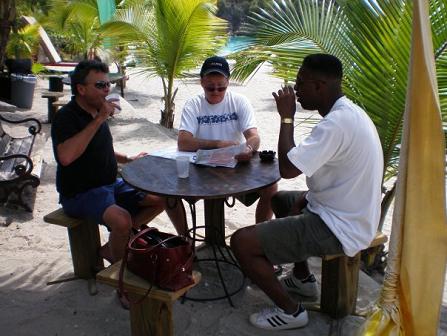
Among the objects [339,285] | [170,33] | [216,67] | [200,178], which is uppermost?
[170,33]

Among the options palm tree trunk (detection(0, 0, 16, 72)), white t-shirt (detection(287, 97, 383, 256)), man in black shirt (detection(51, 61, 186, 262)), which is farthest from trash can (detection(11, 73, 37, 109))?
white t-shirt (detection(287, 97, 383, 256))

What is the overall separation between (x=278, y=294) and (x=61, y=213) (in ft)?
4.75

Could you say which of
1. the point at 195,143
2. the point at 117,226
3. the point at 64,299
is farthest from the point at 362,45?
the point at 64,299

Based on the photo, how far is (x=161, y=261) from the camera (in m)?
2.14

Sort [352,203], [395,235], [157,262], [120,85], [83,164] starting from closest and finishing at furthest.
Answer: [395,235] < [157,262] < [352,203] < [83,164] < [120,85]

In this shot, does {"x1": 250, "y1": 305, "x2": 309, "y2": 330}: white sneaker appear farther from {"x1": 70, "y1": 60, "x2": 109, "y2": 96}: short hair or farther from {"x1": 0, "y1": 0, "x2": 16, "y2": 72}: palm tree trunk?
{"x1": 0, "y1": 0, "x2": 16, "y2": 72}: palm tree trunk

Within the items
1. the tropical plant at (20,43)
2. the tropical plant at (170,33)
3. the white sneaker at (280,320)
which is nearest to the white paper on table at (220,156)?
the white sneaker at (280,320)

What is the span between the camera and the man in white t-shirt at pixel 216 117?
3.53 metres

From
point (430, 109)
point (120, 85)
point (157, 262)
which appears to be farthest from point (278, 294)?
point (120, 85)

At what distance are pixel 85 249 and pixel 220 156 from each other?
1056mm

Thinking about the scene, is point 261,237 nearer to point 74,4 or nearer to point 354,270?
point 354,270

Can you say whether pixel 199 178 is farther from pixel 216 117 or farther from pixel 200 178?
pixel 216 117

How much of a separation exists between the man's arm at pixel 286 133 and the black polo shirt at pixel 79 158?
1181mm

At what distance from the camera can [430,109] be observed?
1.72 m
